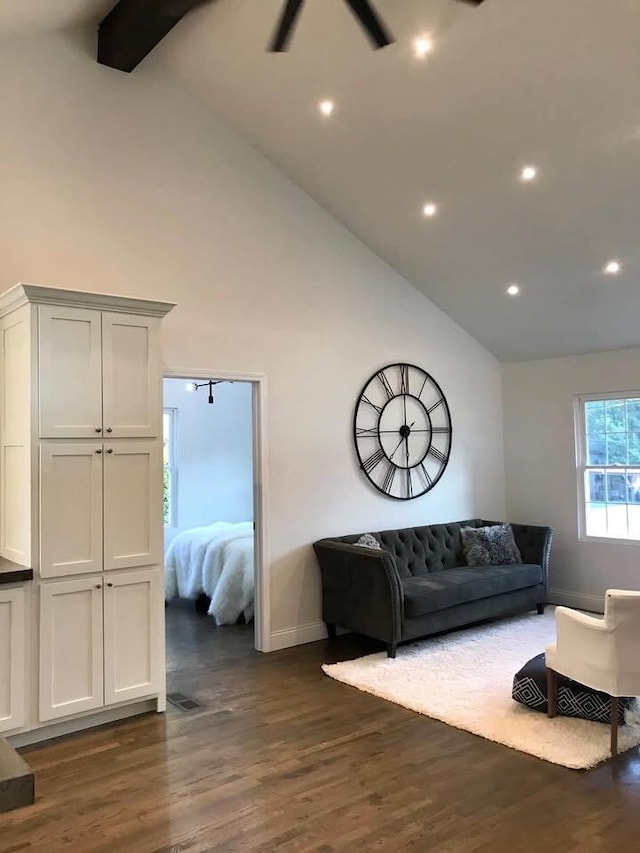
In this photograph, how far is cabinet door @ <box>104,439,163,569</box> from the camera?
400cm

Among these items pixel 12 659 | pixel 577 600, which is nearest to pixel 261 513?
pixel 12 659

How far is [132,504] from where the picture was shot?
13.4ft

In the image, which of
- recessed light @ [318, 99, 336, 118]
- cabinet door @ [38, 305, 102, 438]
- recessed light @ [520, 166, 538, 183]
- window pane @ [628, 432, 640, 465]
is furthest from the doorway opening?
window pane @ [628, 432, 640, 465]

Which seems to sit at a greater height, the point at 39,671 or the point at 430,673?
the point at 39,671

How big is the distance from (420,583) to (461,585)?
0.35 m

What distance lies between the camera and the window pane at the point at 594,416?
6.51 m

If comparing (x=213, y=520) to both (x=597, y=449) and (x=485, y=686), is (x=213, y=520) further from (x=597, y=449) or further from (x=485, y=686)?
(x=485, y=686)

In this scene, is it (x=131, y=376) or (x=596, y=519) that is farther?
(x=596, y=519)

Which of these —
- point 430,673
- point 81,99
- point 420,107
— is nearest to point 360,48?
point 420,107

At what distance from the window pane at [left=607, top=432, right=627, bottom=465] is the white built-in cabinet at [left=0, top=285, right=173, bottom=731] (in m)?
4.23

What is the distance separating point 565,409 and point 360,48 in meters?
3.89

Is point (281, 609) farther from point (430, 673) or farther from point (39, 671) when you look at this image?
point (39, 671)

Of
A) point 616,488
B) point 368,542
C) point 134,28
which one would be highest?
point 134,28

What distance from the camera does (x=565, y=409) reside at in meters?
6.71
